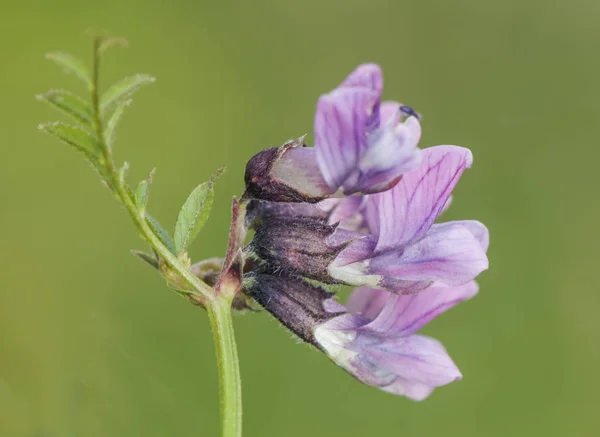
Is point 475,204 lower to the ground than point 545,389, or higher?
higher

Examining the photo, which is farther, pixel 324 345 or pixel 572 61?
pixel 572 61

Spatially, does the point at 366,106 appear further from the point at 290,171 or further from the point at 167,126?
the point at 167,126

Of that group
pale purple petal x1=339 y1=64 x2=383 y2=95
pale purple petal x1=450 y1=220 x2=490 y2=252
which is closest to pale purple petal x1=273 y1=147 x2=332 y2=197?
pale purple petal x1=339 y1=64 x2=383 y2=95

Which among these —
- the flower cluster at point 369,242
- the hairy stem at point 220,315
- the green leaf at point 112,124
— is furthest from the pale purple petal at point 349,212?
the green leaf at point 112,124

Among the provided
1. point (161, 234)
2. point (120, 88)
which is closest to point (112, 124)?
point (120, 88)

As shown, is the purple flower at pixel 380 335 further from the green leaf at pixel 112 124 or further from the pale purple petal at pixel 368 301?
the green leaf at pixel 112 124

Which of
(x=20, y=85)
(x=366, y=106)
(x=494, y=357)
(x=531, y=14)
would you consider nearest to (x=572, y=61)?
(x=531, y=14)

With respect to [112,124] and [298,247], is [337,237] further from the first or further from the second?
[112,124]
